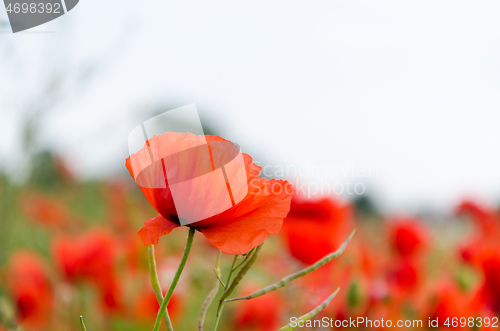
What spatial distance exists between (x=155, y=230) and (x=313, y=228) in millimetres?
583

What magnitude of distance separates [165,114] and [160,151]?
0.09ft

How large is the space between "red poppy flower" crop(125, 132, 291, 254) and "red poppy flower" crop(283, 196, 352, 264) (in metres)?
0.54

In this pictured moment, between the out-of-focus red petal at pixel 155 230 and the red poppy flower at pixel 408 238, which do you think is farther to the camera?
the red poppy flower at pixel 408 238

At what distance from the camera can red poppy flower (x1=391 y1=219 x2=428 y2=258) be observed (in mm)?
897

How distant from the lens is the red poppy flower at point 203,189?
0.72 ft

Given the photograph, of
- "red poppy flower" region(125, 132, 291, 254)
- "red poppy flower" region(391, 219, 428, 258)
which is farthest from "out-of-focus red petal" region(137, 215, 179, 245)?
"red poppy flower" region(391, 219, 428, 258)

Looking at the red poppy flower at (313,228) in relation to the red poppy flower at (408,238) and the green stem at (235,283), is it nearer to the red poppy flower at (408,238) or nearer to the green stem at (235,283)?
the red poppy flower at (408,238)

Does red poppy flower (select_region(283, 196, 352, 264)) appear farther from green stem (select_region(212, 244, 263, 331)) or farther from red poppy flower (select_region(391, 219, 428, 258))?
green stem (select_region(212, 244, 263, 331))

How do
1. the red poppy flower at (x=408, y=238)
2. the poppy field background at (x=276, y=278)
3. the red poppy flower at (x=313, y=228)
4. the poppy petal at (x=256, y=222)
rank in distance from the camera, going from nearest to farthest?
the poppy petal at (x=256, y=222) → the poppy field background at (x=276, y=278) → the red poppy flower at (x=313, y=228) → the red poppy flower at (x=408, y=238)

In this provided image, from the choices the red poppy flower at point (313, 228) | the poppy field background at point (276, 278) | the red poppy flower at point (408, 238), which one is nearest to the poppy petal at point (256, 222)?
the poppy field background at point (276, 278)

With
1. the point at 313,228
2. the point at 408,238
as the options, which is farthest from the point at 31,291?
the point at 408,238

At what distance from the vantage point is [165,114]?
0.25 meters

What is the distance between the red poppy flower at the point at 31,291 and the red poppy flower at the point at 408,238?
719mm

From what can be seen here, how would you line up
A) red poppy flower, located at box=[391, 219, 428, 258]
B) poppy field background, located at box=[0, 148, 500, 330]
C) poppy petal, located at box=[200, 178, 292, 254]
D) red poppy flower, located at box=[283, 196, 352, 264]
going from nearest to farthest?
1. poppy petal, located at box=[200, 178, 292, 254]
2. poppy field background, located at box=[0, 148, 500, 330]
3. red poppy flower, located at box=[283, 196, 352, 264]
4. red poppy flower, located at box=[391, 219, 428, 258]
